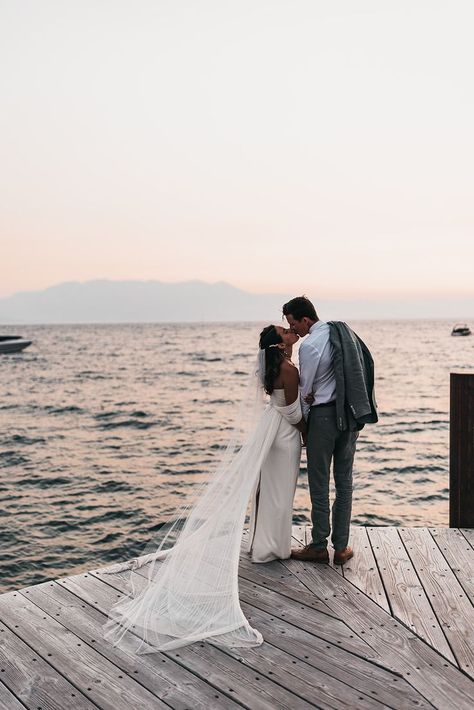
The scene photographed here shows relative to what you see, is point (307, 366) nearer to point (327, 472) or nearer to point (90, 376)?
point (327, 472)

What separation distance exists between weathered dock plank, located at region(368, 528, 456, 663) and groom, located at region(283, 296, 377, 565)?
13.6 inches

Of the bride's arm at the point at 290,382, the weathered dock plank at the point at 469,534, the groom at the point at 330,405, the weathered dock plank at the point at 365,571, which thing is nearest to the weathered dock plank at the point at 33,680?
the weathered dock plank at the point at 365,571

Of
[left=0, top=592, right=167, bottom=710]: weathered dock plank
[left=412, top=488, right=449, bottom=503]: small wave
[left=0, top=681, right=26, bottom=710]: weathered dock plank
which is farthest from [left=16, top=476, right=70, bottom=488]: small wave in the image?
[left=0, top=681, right=26, bottom=710]: weathered dock plank

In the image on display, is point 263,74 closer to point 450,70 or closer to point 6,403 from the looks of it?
point 450,70

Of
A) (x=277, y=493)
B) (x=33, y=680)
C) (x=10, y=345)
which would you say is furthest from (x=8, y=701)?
(x=10, y=345)

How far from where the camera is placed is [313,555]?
15.7 feet

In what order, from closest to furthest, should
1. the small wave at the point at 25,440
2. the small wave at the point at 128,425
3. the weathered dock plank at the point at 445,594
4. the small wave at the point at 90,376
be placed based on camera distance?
the weathered dock plank at the point at 445,594, the small wave at the point at 25,440, the small wave at the point at 128,425, the small wave at the point at 90,376

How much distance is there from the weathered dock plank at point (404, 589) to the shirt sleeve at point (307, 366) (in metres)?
1.46

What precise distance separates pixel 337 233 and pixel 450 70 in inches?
2688

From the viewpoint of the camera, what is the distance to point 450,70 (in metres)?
18.5

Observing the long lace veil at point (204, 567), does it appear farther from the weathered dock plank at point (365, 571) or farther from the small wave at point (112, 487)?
the small wave at point (112, 487)

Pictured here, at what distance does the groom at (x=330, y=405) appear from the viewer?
15.0ft

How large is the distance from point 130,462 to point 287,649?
12.2 metres

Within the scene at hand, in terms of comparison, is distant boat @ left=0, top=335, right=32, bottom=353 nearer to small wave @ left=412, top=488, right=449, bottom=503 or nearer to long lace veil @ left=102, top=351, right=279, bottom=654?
small wave @ left=412, top=488, right=449, bottom=503
